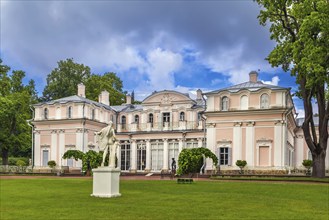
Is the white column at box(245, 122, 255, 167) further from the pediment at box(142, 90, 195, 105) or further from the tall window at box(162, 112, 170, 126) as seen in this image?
the tall window at box(162, 112, 170, 126)

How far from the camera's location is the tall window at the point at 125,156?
4284 centimetres

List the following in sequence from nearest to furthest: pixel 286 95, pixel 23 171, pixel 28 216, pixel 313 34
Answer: pixel 28 216 < pixel 313 34 < pixel 286 95 < pixel 23 171

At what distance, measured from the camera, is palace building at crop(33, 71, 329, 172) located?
34781 mm

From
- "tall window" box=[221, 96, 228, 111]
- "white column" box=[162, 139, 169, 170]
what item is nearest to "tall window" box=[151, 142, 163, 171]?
"white column" box=[162, 139, 169, 170]

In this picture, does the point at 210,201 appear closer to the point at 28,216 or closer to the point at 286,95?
the point at 28,216

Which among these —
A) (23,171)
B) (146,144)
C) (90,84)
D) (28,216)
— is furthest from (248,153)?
(90,84)

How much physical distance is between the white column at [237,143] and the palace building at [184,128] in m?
0.08

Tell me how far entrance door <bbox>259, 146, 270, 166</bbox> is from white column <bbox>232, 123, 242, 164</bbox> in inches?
65.6

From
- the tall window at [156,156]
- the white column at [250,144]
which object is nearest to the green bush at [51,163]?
the tall window at [156,156]

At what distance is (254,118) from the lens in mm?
35250

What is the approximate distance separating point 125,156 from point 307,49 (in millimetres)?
23848

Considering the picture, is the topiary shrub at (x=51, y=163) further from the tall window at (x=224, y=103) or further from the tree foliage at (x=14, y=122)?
the tall window at (x=224, y=103)

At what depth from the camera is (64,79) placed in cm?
6103

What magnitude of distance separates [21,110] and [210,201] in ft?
134
